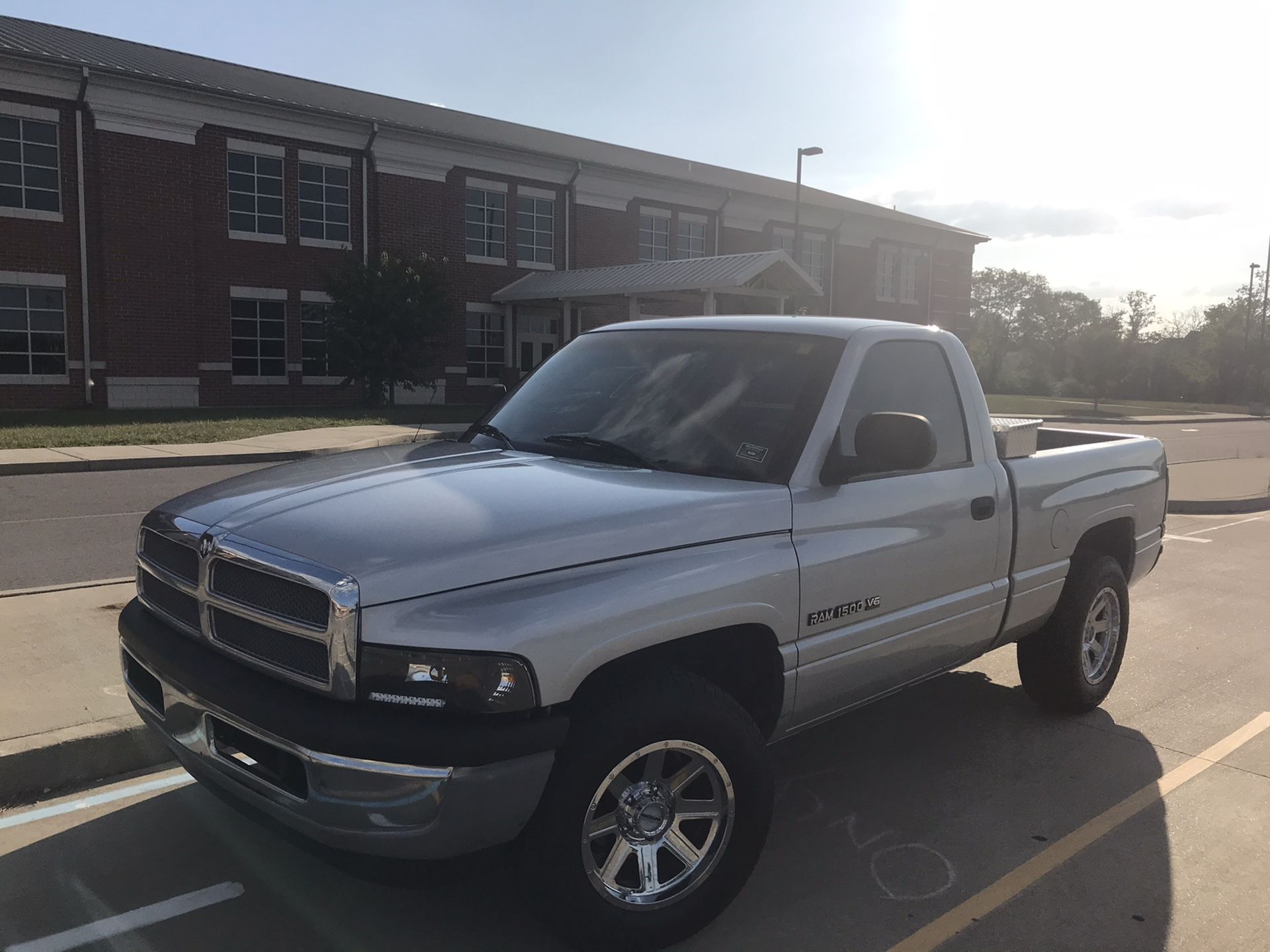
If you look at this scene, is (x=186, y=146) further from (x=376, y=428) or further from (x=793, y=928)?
(x=793, y=928)

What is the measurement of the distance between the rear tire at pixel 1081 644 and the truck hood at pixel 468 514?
2.46 meters

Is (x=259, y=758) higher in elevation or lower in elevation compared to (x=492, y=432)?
lower

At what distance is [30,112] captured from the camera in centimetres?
2367

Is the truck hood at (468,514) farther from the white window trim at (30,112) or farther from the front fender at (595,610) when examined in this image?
the white window trim at (30,112)

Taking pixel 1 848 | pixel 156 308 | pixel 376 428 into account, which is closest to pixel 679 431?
pixel 1 848

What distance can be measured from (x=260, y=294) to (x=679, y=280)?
37.8ft

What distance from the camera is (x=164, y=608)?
326 cm

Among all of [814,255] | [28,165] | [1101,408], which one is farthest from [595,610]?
[1101,408]

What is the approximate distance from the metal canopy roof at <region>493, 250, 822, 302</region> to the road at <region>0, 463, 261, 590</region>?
15104 millimetres

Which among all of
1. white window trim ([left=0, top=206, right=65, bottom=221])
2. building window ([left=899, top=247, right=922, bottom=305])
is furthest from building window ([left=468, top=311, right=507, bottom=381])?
building window ([left=899, top=247, right=922, bottom=305])

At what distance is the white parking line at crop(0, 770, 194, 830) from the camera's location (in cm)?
381

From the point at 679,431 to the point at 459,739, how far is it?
1.59 metres

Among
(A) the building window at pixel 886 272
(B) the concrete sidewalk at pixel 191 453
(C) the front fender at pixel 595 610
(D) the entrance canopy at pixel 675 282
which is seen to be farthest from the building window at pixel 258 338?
(A) the building window at pixel 886 272

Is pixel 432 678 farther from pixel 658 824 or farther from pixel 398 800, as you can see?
pixel 658 824
